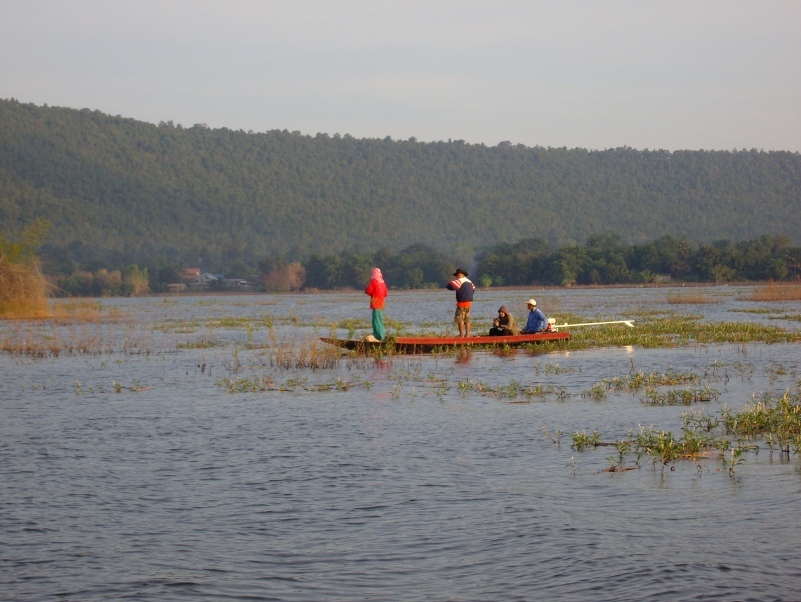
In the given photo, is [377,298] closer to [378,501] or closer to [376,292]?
[376,292]

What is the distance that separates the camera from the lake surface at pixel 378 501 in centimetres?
725

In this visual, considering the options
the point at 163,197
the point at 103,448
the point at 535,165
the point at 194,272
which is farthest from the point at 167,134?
the point at 103,448

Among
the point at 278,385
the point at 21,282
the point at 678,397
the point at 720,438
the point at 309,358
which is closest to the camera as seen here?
the point at 720,438

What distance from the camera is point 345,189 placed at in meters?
166

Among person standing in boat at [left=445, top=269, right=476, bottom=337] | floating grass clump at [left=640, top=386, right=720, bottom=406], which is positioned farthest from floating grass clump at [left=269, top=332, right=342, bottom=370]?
floating grass clump at [left=640, top=386, right=720, bottom=406]

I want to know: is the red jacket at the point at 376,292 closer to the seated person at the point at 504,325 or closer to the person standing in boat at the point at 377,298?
the person standing in boat at the point at 377,298

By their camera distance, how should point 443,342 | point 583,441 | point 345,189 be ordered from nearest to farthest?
1. point 583,441
2. point 443,342
3. point 345,189

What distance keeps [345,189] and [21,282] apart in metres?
126

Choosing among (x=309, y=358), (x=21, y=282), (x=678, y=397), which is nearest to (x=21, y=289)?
(x=21, y=282)

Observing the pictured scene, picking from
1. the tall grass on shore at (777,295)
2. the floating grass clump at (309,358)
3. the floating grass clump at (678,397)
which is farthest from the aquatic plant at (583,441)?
the tall grass on shore at (777,295)

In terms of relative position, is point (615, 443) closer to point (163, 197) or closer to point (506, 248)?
point (506, 248)

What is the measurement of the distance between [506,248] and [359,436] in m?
105

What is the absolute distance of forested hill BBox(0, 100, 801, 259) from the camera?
140500mm

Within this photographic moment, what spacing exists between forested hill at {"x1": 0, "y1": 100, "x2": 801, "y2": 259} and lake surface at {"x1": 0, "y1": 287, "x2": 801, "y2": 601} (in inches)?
4823
